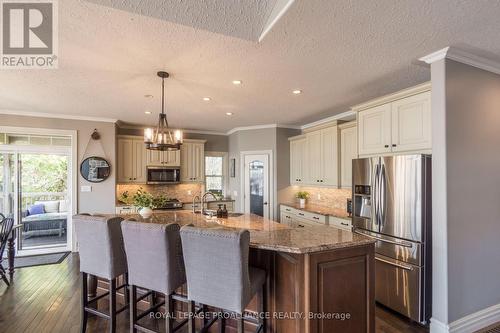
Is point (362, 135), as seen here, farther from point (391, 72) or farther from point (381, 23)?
point (381, 23)

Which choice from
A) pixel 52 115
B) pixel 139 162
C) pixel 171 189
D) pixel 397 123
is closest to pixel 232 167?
pixel 171 189

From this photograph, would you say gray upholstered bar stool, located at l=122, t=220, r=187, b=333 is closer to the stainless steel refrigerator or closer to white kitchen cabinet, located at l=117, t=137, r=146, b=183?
the stainless steel refrigerator

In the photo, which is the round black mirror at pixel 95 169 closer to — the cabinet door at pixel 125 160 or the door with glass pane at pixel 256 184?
the cabinet door at pixel 125 160

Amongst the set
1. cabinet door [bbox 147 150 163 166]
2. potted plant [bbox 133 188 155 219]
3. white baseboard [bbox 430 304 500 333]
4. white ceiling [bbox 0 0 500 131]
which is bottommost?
white baseboard [bbox 430 304 500 333]

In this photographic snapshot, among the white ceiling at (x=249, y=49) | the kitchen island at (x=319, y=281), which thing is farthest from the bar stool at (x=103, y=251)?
the white ceiling at (x=249, y=49)

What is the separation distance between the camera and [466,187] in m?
2.45

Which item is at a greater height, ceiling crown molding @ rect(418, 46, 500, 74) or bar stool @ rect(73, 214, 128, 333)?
ceiling crown molding @ rect(418, 46, 500, 74)

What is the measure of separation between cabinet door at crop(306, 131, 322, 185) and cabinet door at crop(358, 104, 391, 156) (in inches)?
52.6

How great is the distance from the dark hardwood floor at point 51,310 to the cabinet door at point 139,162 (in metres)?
2.29

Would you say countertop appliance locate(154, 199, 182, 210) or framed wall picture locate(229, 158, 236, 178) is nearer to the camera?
countertop appliance locate(154, 199, 182, 210)

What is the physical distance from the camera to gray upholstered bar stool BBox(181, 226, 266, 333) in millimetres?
1745

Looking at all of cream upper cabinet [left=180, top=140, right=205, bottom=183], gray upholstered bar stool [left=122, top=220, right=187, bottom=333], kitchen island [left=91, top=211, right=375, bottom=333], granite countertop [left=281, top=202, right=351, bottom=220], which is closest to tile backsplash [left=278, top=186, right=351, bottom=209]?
granite countertop [left=281, top=202, right=351, bottom=220]

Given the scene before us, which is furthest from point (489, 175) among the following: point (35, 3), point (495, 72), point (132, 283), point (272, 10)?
point (35, 3)

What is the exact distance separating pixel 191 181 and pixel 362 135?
13.4 feet
